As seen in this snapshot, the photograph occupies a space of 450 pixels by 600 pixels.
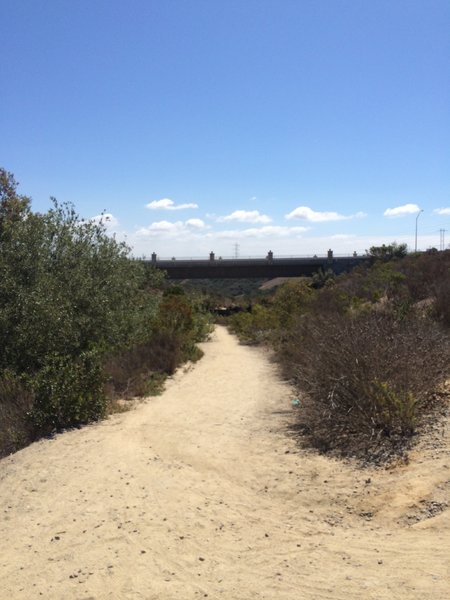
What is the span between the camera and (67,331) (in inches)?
473

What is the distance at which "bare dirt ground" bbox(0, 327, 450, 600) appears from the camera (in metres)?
4.14

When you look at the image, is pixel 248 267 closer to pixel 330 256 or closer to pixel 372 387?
pixel 330 256

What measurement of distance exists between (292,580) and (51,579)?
2.06 m

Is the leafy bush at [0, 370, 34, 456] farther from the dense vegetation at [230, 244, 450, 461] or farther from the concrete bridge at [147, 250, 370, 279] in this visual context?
the concrete bridge at [147, 250, 370, 279]

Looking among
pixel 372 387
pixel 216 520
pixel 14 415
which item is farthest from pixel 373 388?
pixel 14 415

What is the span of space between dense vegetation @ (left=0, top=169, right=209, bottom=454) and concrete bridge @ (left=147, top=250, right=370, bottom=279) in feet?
143

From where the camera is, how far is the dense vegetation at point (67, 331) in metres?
9.51

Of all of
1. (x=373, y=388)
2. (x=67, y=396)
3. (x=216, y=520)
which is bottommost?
(x=216, y=520)

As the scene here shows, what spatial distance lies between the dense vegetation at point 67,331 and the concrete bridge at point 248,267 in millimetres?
43563

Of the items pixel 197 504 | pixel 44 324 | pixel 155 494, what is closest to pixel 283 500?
pixel 197 504

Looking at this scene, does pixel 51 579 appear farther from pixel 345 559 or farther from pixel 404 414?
pixel 404 414

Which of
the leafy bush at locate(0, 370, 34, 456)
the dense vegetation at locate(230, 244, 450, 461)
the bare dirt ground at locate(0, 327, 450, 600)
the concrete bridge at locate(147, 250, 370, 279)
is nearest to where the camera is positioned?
the bare dirt ground at locate(0, 327, 450, 600)

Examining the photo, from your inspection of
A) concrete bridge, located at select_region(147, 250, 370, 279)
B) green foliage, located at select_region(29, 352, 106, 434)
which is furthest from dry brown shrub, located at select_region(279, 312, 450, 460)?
concrete bridge, located at select_region(147, 250, 370, 279)

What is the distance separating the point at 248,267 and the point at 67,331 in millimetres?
51169
